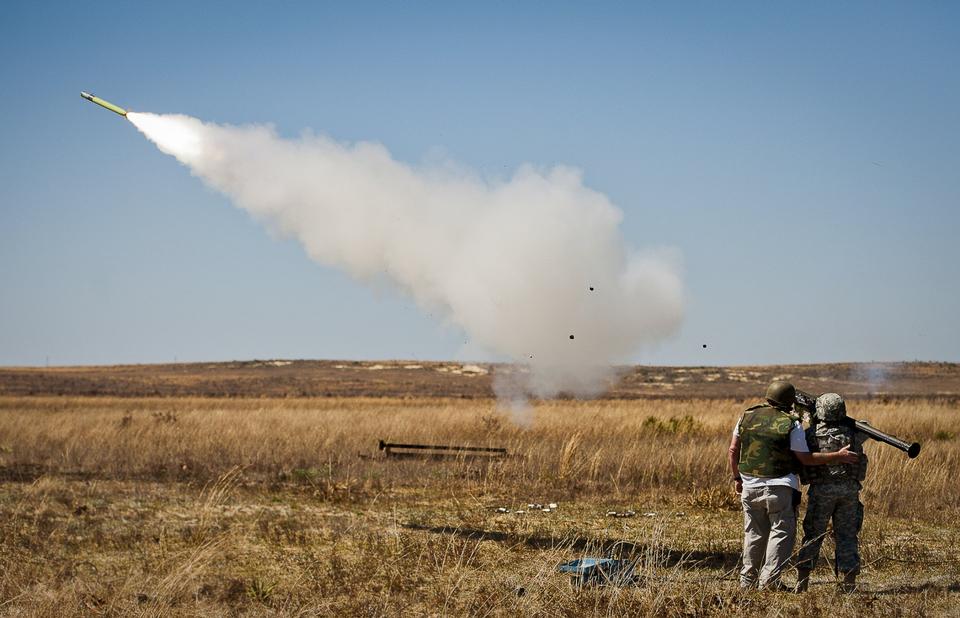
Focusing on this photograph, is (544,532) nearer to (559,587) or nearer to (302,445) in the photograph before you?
(559,587)

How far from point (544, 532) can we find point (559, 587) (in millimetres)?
4113

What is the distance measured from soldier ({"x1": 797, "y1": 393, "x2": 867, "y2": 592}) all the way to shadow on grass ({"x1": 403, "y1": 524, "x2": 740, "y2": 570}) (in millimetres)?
1466

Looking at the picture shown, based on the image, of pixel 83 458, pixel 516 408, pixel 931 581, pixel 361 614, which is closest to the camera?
pixel 361 614

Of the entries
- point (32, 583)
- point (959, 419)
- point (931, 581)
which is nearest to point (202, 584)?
point (32, 583)

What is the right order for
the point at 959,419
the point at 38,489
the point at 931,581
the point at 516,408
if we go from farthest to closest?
the point at 959,419 → the point at 516,408 → the point at 38,489 → the point at 931,581

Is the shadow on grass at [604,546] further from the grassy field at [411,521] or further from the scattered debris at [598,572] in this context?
the scattered debris at [598,572]

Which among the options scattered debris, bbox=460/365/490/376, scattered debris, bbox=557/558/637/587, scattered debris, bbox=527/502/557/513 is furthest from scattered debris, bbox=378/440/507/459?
scattered debris, bbox=460/365/490/376

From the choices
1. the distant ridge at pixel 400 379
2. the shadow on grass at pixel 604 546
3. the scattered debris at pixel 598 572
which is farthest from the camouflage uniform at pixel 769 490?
the distant ridge at pixel 400 379

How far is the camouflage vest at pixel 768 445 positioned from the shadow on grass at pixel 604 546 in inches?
64.9

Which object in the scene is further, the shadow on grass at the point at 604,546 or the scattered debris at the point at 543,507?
the scattered debris at the point at 543,507

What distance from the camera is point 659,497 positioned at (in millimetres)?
13914

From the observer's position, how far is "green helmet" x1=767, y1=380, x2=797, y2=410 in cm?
771

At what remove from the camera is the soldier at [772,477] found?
7.54 m

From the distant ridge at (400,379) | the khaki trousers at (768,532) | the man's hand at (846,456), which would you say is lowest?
the distant ridge at (400,379)
